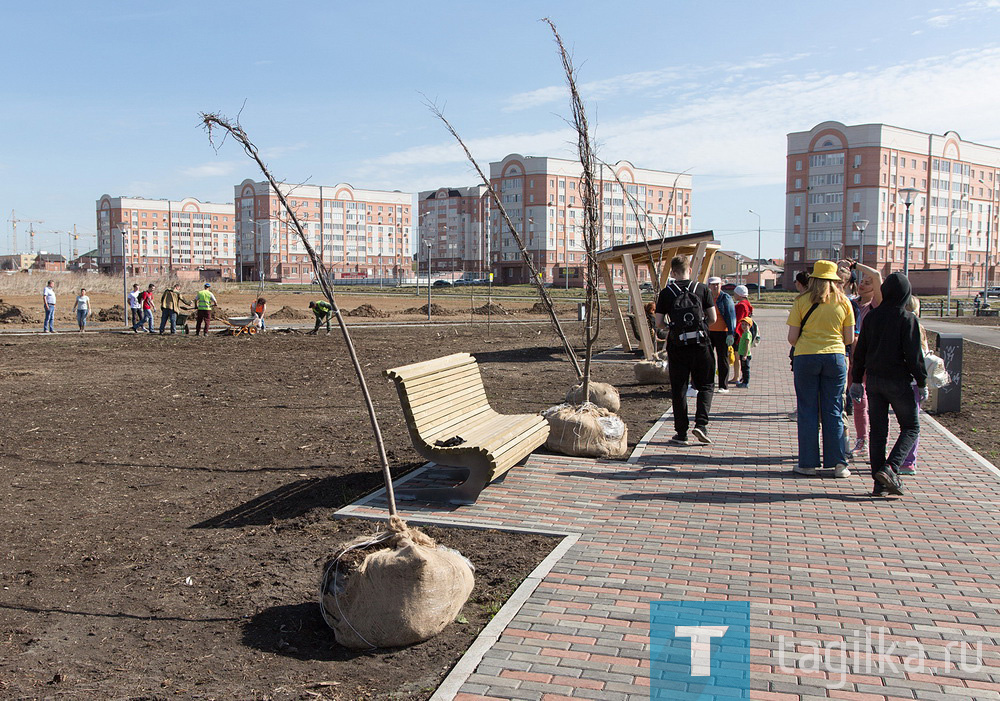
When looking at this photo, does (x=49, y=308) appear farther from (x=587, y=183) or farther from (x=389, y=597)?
(x=389, y=597)

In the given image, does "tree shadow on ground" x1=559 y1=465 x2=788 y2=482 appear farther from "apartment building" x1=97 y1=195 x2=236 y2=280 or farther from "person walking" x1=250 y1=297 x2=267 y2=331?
"apartment building" x1=97 y1=195 x2=236 y2=280

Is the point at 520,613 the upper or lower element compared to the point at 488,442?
lower

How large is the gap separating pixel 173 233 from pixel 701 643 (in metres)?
153

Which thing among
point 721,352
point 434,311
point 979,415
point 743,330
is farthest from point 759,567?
point 434,311

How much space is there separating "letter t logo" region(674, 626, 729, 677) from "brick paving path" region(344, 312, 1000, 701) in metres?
0.16

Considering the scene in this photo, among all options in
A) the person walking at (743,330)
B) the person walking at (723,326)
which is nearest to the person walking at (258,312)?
the person walking at (743,330)

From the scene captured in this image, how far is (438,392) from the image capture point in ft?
22.0

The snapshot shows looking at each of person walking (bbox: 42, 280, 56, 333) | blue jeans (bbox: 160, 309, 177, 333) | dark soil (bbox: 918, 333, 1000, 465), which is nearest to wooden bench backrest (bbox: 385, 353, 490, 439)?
dark soil (bbox: 918, 333, 1000, 465)

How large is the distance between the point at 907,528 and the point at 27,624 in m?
5.10

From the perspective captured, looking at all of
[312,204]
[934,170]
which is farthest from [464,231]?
[934,170]

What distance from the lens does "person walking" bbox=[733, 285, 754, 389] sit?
42.7 feet

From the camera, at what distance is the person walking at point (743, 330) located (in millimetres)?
13023

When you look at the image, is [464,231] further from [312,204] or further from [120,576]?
[120,576]

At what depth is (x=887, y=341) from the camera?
6.65 meters
